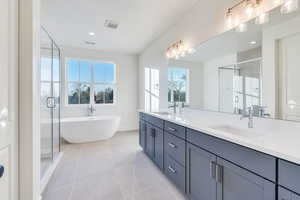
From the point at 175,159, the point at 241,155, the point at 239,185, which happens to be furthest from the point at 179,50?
the point at 239,185

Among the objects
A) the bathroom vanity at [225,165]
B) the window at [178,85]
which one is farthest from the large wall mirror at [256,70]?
the bathroom vanity at [225,165]

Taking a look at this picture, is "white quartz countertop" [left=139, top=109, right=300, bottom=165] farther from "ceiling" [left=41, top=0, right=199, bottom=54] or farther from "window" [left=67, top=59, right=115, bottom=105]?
"window" [left=67, top=59, right=115, bottom=105]

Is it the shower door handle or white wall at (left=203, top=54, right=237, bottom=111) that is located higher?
white wall at (left=203, top=54, right=237, bottom=111)

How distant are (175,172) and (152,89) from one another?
2639mm

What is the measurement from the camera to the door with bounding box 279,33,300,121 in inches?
52.7

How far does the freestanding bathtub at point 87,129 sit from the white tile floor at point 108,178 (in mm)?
510

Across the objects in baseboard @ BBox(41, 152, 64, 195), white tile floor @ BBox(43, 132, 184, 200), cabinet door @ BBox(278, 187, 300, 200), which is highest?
cabinet door @ BBox(278, 187, 300, 200)

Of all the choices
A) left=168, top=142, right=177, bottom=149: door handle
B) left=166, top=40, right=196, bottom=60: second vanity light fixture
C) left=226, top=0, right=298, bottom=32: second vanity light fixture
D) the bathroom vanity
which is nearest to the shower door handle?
the bathroom vanity

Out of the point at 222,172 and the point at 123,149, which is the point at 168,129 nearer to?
the point at 222,172

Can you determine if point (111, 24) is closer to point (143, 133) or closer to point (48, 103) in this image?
point (48, 103)

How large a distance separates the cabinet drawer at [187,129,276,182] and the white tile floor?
2.75 feet

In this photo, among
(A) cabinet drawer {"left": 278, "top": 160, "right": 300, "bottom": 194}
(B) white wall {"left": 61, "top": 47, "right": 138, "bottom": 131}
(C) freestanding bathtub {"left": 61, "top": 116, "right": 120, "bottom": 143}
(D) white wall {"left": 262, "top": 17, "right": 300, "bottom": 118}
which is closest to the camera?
(A) cabinet drawer {"left": 278, "top": 160, "right": 300, "bottom": 194}
